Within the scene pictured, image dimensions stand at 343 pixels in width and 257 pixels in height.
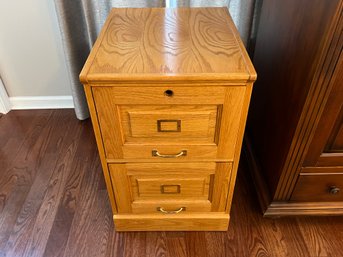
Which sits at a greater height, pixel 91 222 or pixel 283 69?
pixel 283 69

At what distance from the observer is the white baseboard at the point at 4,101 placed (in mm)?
1675

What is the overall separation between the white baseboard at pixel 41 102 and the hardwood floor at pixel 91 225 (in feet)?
1.29

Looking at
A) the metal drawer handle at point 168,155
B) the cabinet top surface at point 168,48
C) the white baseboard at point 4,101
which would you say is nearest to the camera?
the cabinet top surface at point 168,48

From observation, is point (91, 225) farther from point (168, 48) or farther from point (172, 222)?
point (168, 48)

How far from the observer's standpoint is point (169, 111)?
0.79m

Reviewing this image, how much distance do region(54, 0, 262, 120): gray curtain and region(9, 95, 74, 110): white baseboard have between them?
357 millimetres

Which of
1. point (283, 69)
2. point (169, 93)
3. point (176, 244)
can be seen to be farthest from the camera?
point (176, 244)

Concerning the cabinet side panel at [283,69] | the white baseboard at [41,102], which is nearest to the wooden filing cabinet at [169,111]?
the cabinet side panel at [283,69]

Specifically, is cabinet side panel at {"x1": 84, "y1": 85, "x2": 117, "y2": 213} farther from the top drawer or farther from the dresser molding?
the dresser molding

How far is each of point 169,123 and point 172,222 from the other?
1.57 ft

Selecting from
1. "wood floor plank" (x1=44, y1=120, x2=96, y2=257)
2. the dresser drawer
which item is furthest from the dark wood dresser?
"wood floor plank" (x1=44, y1=120, x2=96, y2=257)

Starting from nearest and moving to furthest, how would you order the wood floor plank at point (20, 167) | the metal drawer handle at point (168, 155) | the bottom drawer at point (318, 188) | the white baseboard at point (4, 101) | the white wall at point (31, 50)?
the metal drawer handle at point (168, 155) → the bottom drawer at point (318, 188) → the wood floor plank at point (20, 167) → the white wall at point (31, 50) → the white baseboard at point (4, 101)

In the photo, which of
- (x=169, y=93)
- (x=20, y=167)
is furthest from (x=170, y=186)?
(x=20, y=167)

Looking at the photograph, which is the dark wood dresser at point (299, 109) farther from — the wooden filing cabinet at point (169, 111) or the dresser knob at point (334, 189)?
the wooden filing cabinet at point (169, 111)
